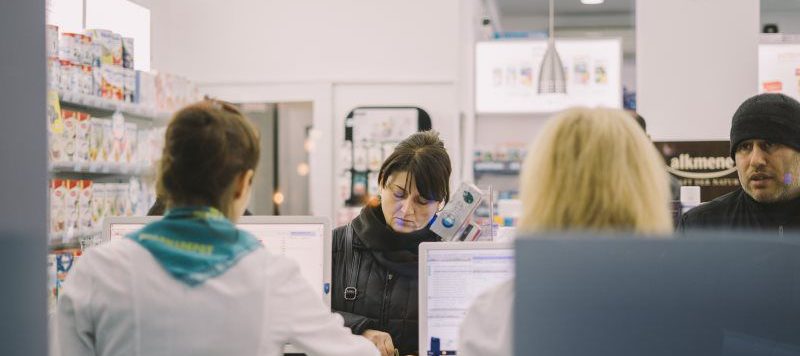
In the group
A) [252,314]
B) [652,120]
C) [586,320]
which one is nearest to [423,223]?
[252,314]

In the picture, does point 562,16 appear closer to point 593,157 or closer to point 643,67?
point 643,67

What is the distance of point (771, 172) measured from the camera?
2.94 meters

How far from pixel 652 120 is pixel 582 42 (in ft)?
7.23

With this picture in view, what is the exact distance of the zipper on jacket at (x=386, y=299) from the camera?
266cm

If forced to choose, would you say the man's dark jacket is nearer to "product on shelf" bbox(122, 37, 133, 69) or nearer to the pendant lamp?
the pendant lamp

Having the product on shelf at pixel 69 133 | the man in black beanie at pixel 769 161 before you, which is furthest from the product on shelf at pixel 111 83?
the man in black beanie at pixel 769 161

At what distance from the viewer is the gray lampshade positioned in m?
6.37

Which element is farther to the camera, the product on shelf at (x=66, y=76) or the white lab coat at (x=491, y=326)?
the product on shelf at (x=66, y=76)

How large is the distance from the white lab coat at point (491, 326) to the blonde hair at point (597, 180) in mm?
146

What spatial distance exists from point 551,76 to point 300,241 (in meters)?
4.31

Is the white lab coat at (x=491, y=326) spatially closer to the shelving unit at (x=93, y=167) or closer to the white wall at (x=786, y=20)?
the shelving unit at (x=93, y=167)

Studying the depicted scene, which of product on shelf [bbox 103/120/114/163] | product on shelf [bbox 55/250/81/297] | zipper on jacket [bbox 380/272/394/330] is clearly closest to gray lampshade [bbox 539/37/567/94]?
product on shelf [bbox 103/120/114/163]

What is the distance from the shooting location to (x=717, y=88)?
5.23 m

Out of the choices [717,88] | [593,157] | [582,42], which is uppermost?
[582,42]
